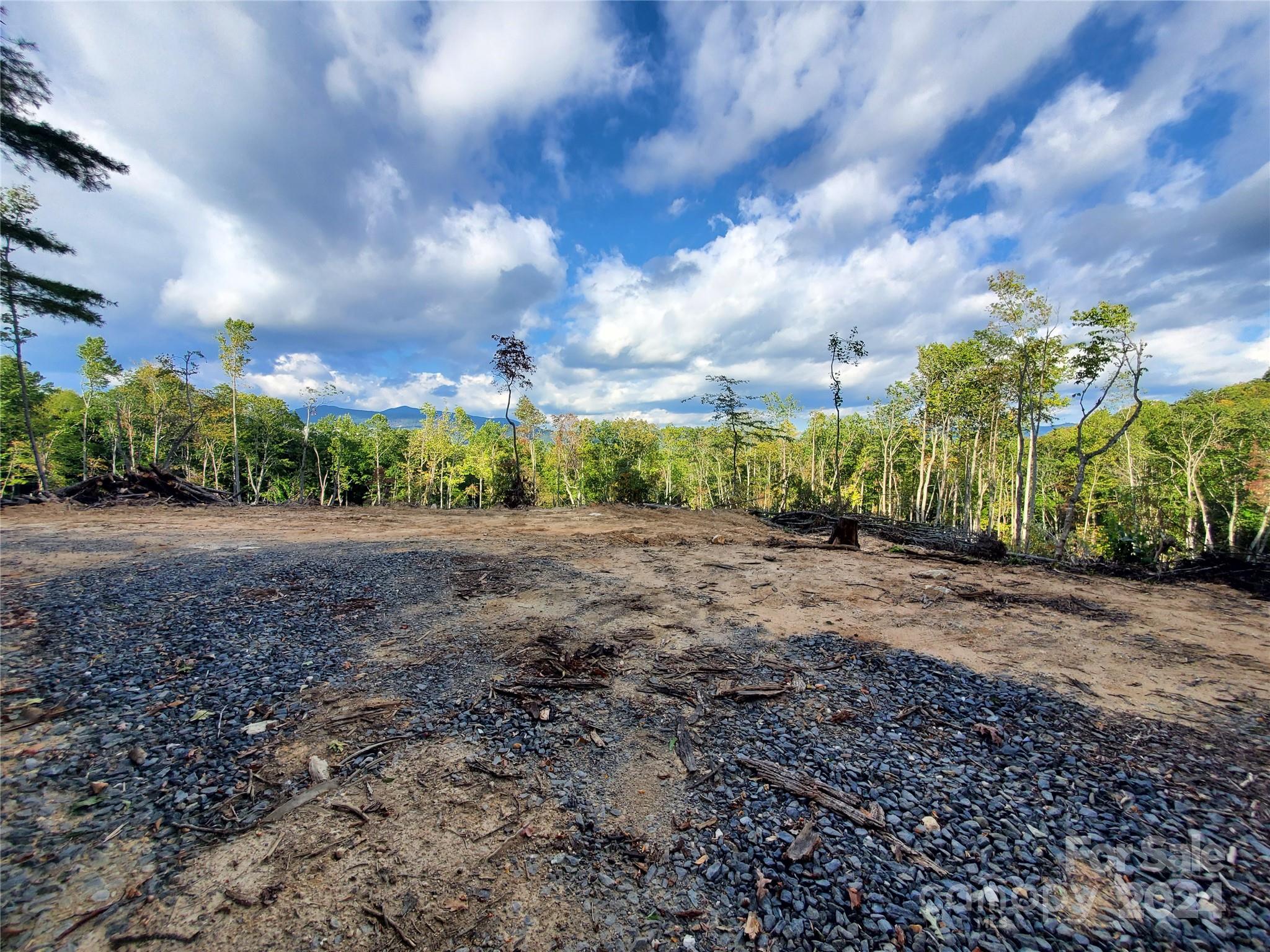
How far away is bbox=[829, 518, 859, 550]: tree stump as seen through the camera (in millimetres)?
11914

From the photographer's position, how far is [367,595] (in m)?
6.38

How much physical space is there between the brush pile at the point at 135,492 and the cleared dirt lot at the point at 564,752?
9030mm

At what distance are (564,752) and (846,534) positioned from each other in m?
10.7

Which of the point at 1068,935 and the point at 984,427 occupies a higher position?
the point at 984,427

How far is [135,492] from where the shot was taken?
1411cm

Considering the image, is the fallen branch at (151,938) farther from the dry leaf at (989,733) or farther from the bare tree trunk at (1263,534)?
Answer: the bare tree trunk at (1263,534)

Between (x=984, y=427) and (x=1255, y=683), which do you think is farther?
(x=984, y=427)

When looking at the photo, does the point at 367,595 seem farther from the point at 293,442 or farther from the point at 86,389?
the point at 293,442

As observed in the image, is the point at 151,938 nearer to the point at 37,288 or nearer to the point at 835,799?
the point at 835,799

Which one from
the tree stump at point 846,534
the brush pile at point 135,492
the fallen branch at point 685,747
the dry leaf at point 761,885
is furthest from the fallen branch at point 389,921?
the brush pile at point 135,492

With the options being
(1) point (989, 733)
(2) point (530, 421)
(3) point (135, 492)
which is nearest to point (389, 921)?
(1) point (989, 733)

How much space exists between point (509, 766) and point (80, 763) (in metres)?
2.68

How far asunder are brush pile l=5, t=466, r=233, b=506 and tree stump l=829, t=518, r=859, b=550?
1995cm

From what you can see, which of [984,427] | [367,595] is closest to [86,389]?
[367,595]
